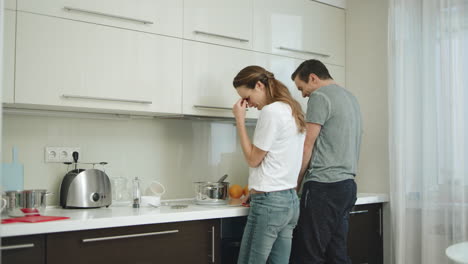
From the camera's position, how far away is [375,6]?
321cm

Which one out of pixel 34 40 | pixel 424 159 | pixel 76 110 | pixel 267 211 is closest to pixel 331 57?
pixel 424 159

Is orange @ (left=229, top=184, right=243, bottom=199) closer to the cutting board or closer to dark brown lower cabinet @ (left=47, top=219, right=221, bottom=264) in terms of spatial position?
dark brown lower cabinet @ (left=47, top=219, right=221, bottom=264)

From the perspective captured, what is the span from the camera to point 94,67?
223 centimetres

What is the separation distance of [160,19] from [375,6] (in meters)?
1.55

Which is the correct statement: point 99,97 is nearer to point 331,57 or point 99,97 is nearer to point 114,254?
point 114,254

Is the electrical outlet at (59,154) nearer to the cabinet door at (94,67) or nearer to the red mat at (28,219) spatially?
the cabinet door at (94,67)

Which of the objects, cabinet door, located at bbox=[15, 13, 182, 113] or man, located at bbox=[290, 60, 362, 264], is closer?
cabinet door, located at bbox=[15, 13, 182, 113]

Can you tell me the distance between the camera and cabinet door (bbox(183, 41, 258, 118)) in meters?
2.54

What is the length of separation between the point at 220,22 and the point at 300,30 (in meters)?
0.63

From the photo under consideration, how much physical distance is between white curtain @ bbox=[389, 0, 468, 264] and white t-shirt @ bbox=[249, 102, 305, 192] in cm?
94

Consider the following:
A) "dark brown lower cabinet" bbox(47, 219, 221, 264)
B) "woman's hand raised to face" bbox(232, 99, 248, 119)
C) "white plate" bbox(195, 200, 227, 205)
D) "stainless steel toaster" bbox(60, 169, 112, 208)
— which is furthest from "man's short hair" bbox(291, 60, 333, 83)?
"stainless steel toaster" bbox(60, 169, 112, 208)

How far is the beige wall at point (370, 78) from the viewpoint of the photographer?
10.3 ft

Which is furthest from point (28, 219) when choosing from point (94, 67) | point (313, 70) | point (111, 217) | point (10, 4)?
point (313, 70)

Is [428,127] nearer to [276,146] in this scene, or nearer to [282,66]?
[282,66]
